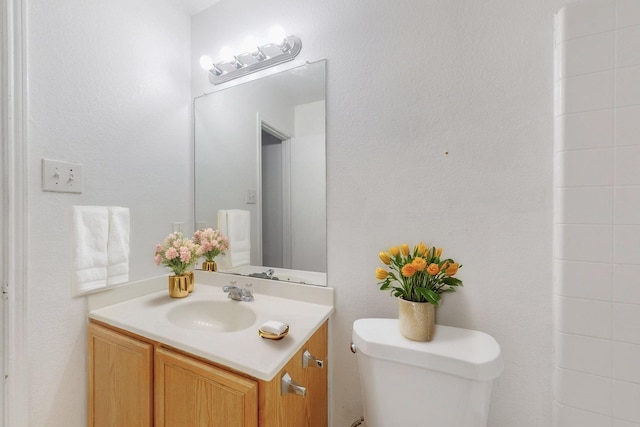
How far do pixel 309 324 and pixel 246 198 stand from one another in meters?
0.71

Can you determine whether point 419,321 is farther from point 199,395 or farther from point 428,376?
point 199,395

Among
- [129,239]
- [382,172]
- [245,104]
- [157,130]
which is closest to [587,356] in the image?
[382,172]

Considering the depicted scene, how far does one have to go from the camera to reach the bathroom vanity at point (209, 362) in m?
0.69

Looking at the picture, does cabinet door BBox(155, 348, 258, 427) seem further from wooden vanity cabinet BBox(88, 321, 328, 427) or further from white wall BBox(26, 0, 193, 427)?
white wall BBox(26, 0, 193, 427)

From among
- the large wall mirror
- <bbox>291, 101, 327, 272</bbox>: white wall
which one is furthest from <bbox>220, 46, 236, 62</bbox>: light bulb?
<bbox>291, 101, 327, 272</bbox>: white wall

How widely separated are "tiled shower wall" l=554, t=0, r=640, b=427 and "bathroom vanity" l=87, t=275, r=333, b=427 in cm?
74

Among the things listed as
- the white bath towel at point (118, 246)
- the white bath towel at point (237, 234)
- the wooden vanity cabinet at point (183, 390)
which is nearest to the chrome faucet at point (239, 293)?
the white bath towel at point (237, 234)

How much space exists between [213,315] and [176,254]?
0.33 m

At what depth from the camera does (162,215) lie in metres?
1.32

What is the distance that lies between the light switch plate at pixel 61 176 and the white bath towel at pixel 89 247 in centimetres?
8

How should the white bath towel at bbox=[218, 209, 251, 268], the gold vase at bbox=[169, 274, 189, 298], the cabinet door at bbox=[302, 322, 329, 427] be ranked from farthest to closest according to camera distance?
the white bath towel at bbox=[218, 209, 251, 268]
the gold vase at bbox=[169, 274, 189, 298]
the cabinet door at bbox=[302, 322, 329, 427]

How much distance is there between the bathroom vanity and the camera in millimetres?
686

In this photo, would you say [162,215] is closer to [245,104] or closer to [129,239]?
[129,239]

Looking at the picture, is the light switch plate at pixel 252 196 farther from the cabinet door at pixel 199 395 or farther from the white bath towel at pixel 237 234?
the cabinet door at pixel 199 395
